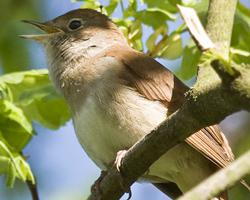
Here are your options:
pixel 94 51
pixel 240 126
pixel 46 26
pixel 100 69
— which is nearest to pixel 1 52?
pixel 46 26

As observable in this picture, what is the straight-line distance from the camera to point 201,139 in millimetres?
4277

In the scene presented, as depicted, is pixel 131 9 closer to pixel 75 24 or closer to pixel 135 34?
pixel 135 34

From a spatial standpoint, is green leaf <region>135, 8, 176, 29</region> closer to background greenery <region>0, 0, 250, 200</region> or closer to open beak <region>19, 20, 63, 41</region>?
background greenery <region>0, 0, 250, 200</region>

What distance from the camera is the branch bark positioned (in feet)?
9.21

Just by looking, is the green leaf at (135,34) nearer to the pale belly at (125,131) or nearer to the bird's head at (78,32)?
the pale belly at (125,131)

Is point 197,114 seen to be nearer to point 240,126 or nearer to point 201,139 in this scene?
point 201,139

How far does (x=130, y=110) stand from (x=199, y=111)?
1399mm

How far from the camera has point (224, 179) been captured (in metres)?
2.53

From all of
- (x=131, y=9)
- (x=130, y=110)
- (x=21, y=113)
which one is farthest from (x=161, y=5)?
(x=21, y=113)

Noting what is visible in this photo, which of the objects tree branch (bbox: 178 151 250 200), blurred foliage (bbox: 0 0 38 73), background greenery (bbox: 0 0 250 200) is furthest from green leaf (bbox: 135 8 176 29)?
tree branch (bbox: 178 151 250 200)

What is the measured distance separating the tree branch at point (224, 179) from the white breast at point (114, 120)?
184cm

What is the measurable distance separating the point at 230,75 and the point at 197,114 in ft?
1.11

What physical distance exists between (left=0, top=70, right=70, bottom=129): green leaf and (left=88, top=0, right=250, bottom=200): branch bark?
669 mm

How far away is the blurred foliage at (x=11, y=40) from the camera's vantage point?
5539 millimetres
